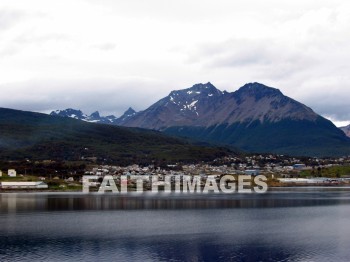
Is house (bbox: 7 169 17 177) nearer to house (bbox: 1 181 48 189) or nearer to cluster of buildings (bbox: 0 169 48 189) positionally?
cluster of buildings (bbox: 0 169 48 189)

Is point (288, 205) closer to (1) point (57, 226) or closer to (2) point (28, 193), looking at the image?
(1) point (57, 226)

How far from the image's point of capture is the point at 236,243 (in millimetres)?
70188

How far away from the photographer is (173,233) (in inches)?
3118

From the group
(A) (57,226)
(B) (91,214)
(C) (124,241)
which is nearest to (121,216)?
(B) (91,214)

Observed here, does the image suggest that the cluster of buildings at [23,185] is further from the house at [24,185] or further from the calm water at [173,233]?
the calm water at [173,233]

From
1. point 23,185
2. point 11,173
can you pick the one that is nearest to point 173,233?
point 23,185

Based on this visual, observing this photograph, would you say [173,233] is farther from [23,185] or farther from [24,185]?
[23,185]

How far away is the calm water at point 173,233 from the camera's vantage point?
6222 centimetres

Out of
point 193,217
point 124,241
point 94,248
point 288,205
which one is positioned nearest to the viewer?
point 94,248

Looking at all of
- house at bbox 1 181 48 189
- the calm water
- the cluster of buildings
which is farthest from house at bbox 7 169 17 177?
the calm water

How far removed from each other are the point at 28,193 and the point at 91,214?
77.9 metres

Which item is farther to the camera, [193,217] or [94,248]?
[193,217]

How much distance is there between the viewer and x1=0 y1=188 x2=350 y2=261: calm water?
6222cm

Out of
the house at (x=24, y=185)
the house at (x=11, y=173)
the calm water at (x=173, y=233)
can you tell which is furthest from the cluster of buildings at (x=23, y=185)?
the calm water at (x=173, y=233)
